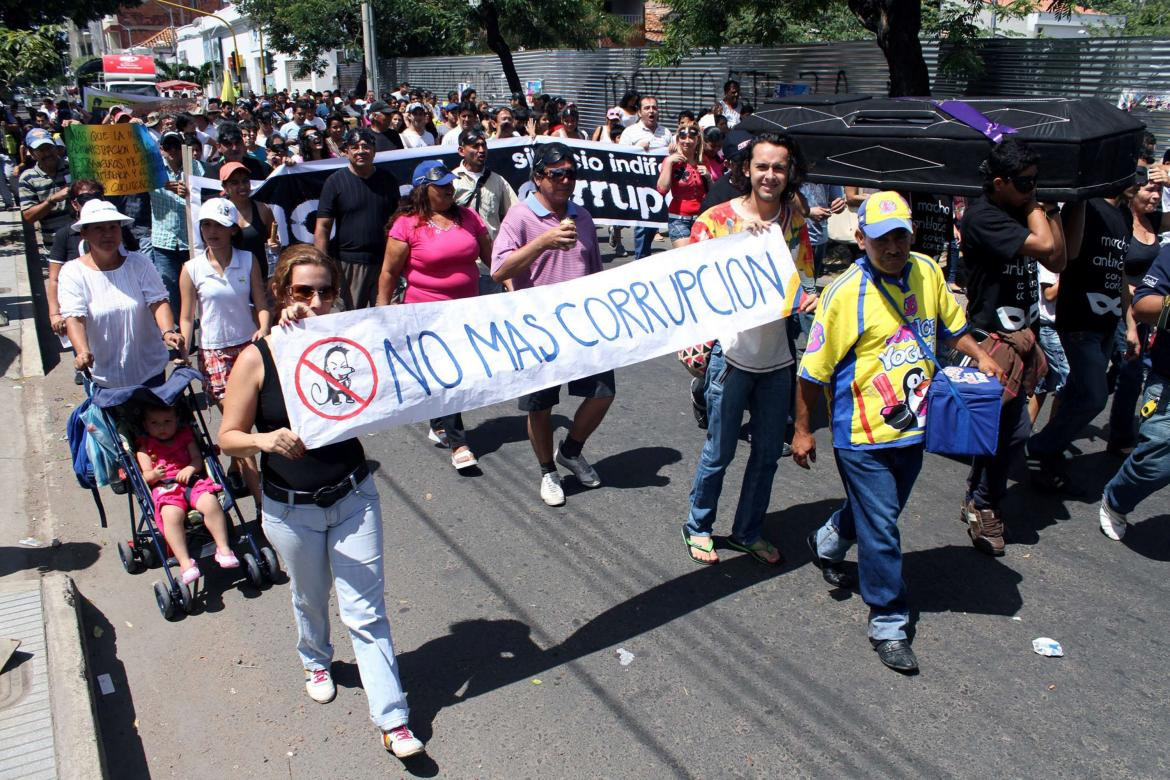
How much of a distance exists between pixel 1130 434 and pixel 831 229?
909 cm

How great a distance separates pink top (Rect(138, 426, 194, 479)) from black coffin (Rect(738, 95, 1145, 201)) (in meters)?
3.71

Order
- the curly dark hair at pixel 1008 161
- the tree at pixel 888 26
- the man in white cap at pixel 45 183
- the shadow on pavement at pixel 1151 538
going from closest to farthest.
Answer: the curly dark hair at pixel 1008 161
the shadow on pavement at pixel 1151 538
the man in white cap at pixel 45 183
the tree at pixel 888 26

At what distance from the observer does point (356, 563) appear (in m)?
3.36

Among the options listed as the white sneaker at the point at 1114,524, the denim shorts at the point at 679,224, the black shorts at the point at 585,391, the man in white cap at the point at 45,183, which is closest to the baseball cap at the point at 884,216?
the black shorts at the point at 585,391

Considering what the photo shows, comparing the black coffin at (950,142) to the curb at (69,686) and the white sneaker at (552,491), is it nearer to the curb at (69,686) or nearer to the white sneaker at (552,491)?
the white sneaker at (552,491)

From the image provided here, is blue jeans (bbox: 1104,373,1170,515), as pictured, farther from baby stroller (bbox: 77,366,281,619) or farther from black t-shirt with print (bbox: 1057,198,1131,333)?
baby stroller (bbox: 77,366,281,619)

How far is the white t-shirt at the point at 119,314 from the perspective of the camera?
5.04 metres

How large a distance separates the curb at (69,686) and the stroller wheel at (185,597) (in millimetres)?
424

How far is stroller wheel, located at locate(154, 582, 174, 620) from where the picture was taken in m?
4.42

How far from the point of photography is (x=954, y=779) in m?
3.33

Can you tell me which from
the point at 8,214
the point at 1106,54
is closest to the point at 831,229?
the point at 1106,54

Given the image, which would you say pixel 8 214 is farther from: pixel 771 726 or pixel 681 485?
pixel 771 726

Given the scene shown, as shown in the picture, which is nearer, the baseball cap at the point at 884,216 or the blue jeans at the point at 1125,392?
the baseball cap at the point at 884,216

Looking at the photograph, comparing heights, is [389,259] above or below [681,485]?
above
